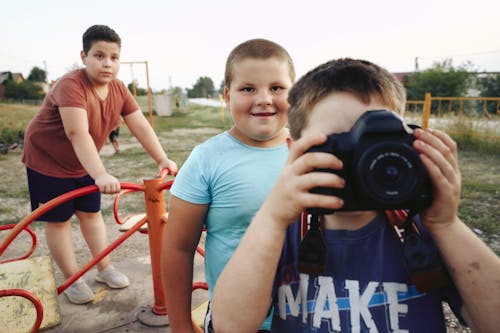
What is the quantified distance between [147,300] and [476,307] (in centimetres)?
229

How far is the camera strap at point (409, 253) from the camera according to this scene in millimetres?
771

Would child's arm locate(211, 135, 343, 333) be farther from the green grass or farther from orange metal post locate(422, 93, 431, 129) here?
orange metal post locate(422, 93, 431, 129)

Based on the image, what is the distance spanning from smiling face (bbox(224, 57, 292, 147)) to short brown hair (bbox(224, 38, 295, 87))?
2 cm

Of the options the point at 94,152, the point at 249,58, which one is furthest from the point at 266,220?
the point at 94,152

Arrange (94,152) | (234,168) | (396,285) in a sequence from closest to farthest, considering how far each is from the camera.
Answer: (396,285)
(234,168)
(94,152)

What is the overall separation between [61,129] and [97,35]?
0.67 m

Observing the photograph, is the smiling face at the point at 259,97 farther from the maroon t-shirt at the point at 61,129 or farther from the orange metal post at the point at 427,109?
the orange metal post at the point at 427,109

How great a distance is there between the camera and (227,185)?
3.67 ft

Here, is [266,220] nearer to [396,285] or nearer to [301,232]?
[301,232]

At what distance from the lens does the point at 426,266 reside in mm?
760

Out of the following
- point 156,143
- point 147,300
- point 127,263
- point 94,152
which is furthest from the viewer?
point 127,263

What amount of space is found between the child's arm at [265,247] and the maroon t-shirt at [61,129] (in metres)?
1.81

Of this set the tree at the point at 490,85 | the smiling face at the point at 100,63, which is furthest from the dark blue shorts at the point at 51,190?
the tree at the point at 490,85

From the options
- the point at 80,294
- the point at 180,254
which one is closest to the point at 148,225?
the point at 180,254
